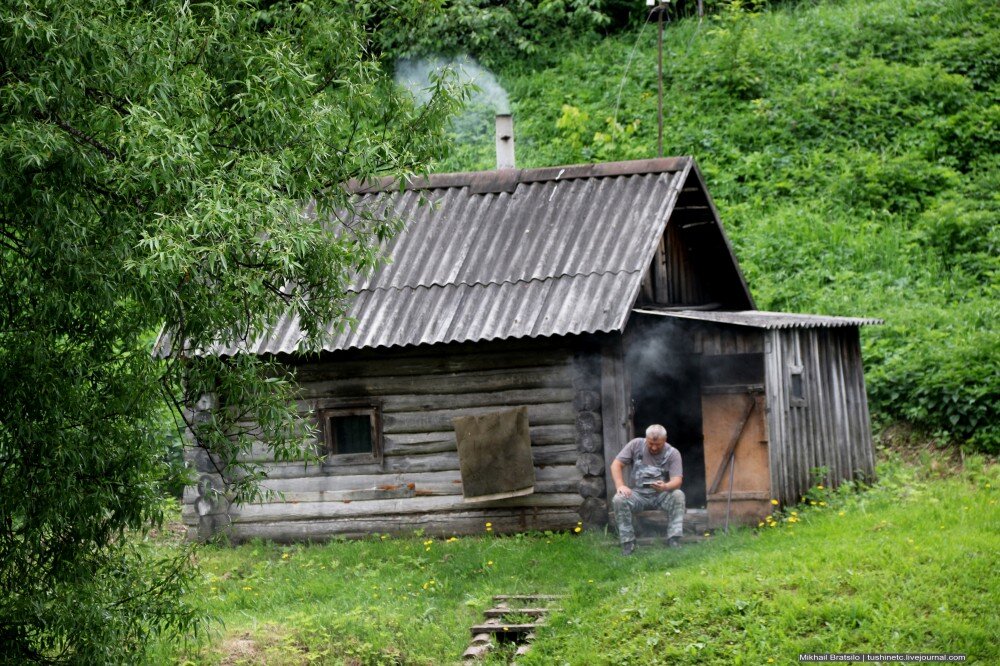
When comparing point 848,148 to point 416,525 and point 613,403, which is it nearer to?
point 613,403

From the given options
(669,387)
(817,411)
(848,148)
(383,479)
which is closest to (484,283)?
(383,479)

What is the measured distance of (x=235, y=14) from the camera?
8.31 meters

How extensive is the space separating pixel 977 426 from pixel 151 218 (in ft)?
35.2

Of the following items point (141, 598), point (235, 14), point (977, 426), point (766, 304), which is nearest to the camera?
point (141, 598)

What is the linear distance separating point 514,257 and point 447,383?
1662mm

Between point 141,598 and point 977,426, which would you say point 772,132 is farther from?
point 141,598

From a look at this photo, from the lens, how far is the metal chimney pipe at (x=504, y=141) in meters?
15.0

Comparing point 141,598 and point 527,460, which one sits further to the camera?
point 527,460

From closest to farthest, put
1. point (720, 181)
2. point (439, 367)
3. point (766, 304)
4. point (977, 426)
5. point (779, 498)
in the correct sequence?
point (779, 498), point (439, 367), point (977, 426), point (766, 304), point (720, 181)

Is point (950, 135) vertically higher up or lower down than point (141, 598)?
higher up

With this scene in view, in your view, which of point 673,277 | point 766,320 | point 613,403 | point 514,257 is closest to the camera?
point 613,403

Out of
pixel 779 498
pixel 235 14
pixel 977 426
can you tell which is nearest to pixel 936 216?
pixel 977 426

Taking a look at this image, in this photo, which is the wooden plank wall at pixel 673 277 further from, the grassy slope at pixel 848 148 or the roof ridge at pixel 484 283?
the grassy slope at pixel 848 148

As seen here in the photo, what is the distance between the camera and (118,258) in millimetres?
7078
